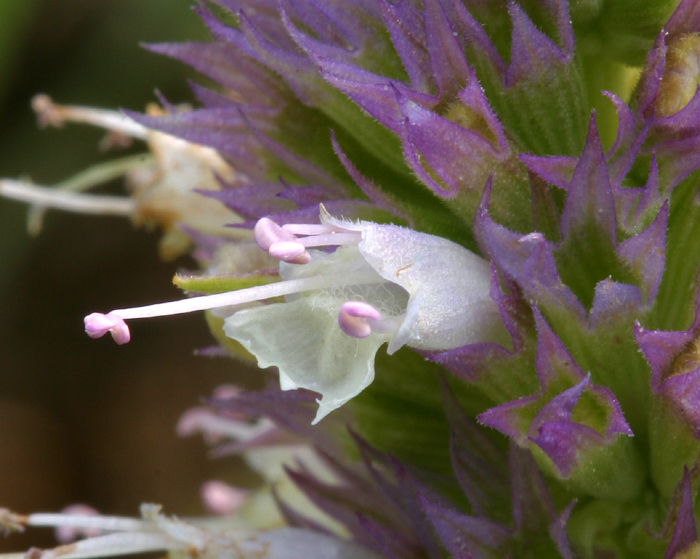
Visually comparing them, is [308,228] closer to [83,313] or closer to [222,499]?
[222,499]

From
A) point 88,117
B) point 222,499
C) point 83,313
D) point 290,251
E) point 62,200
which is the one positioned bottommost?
point 83,313

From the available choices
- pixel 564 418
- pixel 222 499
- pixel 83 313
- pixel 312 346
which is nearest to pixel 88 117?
pixel 222 499

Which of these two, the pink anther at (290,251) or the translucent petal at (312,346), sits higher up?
the pink anther at (290,251)

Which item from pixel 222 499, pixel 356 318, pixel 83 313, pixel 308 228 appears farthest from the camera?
pixel 83 313

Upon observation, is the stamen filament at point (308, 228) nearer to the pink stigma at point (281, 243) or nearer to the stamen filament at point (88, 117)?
the pink stigma at point (281, 243)

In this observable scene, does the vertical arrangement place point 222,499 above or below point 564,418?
below

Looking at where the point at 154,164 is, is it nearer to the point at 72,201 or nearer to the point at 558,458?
the point at 72,201

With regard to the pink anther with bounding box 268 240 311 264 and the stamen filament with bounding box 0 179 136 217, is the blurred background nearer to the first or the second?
the stamen filament with bounding box 0 179 136 217

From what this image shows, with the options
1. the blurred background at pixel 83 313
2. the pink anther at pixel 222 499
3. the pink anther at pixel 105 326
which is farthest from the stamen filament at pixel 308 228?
the blurred background at pixel 83 313
